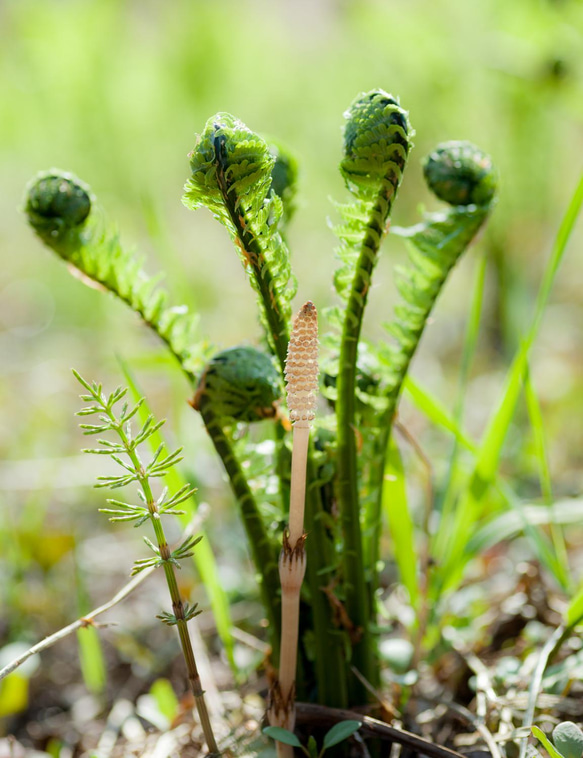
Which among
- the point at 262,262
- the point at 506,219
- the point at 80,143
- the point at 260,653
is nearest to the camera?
the point at 262,262

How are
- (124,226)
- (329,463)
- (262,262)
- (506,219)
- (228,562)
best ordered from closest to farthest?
(262,262), (329,463), (228,562), (506,219), (124,226)

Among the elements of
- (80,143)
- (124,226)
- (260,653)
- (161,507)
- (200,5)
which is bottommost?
(260,653)

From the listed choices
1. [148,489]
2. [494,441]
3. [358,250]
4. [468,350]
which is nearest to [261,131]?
[468,350]

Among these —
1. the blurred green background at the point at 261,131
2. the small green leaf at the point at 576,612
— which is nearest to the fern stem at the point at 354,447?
the small green leaf at the point at 576,612

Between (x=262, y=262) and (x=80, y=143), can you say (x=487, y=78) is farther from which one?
(x=262, y=262)

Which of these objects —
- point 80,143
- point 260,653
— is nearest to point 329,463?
point 260,653

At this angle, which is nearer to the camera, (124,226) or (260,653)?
(260,653)

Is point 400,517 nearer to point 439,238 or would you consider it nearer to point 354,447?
point 354,447

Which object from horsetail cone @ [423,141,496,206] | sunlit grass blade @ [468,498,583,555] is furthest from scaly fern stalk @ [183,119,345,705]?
sunlit grass blade @ [468,498,583,555]

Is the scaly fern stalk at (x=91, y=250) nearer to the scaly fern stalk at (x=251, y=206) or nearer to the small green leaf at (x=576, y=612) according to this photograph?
the scaly fern stalk at (x=251, y=206)
